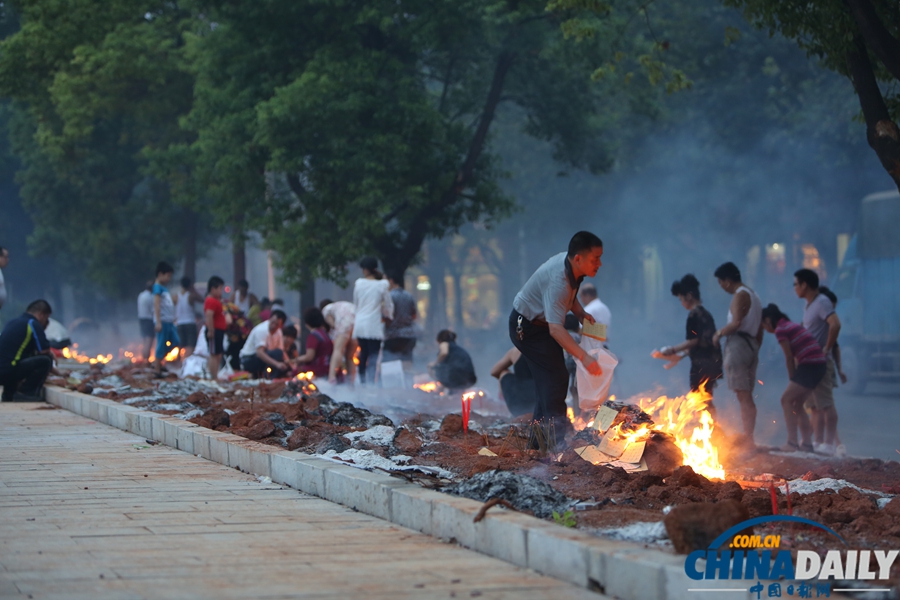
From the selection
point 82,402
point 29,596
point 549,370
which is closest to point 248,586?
point 29,596

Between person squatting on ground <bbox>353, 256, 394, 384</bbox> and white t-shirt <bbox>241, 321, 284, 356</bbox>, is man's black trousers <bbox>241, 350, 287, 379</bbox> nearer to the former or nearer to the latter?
white t-shirt <bbox>241, 321, 284, 356</bbox>

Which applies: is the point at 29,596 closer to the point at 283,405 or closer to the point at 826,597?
the point at 826,597

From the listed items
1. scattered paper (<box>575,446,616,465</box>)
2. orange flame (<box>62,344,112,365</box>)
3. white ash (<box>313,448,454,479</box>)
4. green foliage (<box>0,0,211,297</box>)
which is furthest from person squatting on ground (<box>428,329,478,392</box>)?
green foliage (<box>0,0,211,297</box>)

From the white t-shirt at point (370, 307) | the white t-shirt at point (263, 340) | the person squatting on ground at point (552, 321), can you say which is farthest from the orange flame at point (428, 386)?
the person squatting on ground at point (552, 321)

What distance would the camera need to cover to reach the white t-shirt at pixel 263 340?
15328 mm

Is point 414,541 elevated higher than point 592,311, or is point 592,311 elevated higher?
point 592,311

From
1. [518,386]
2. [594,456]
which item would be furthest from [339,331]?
[594,456]

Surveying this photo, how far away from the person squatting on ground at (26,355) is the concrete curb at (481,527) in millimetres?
5858

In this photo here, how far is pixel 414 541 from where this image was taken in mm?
5160

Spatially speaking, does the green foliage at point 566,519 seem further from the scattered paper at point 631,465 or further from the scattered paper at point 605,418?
the scattered paper at point 605,418

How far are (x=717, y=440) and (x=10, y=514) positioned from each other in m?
6.00

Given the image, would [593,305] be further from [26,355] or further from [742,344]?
[26,355]

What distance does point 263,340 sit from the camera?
604 inches

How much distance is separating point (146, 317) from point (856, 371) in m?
13.5
